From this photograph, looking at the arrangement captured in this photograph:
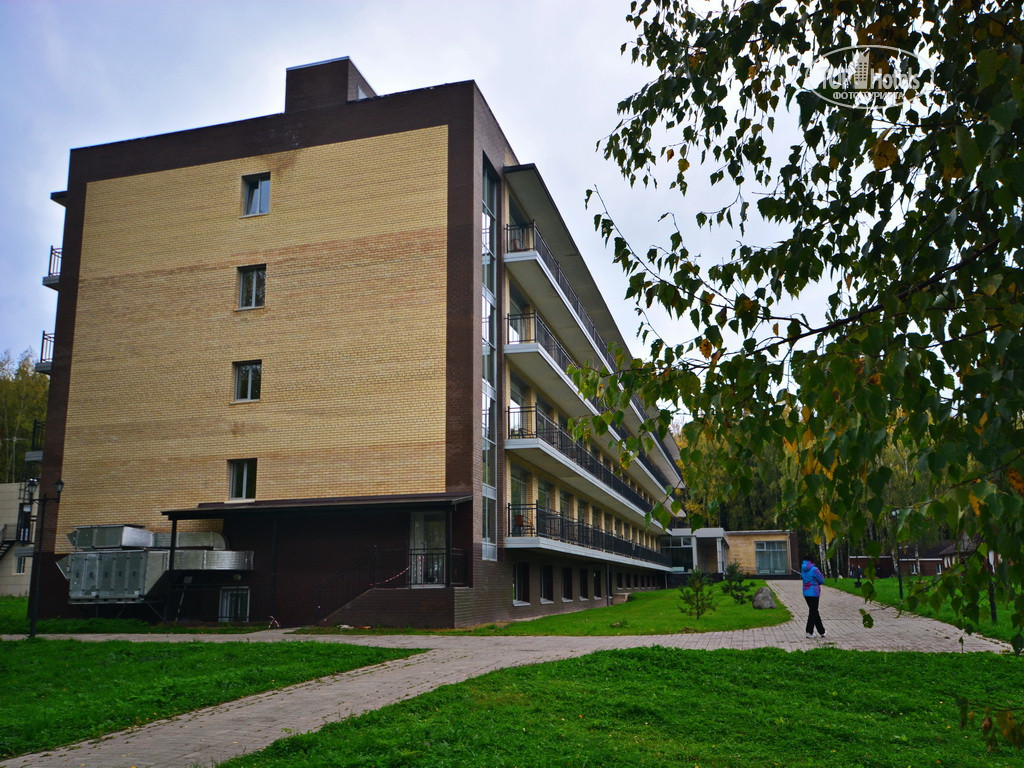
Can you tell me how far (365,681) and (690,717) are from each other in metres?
4.65

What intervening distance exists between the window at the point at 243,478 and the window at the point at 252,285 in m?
4.97

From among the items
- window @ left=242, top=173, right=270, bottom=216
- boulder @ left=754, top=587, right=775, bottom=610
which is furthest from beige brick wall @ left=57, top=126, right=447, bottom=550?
boulder @ left=754, top=587, right=775, bottom=610

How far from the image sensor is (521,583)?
29.1 m

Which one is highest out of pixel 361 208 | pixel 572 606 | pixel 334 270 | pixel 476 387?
pixel 361 208

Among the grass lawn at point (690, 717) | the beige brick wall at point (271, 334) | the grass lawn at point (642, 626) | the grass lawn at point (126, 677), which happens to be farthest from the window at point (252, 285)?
the grass lawn at point (690, 717)

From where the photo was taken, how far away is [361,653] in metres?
13.9

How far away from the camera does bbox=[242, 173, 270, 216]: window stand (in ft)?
93.5

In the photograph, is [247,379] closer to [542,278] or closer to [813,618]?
[542,278]

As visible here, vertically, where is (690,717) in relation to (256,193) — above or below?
below

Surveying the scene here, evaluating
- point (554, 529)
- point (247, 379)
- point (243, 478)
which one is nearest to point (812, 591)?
point (554, 529)

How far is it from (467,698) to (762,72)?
6408 mm

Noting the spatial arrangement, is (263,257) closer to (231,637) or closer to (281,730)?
(231,637)

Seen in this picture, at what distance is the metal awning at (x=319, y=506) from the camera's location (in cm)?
2277

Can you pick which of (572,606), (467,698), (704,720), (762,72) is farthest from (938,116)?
(572,606)
